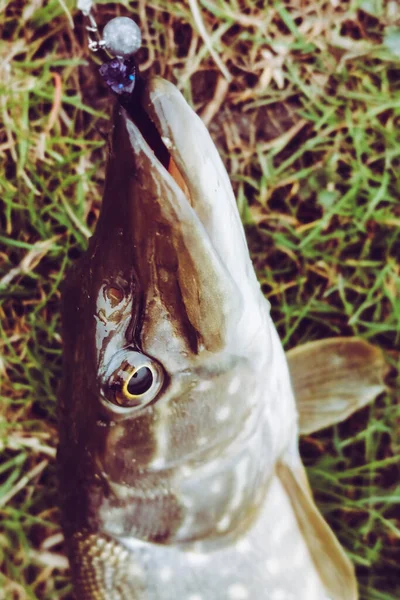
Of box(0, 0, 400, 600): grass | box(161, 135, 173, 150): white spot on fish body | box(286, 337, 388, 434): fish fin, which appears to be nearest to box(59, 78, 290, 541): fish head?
box(161, 135, 173, 150): white spot on fish body

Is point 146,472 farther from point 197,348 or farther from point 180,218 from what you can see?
point 180,218

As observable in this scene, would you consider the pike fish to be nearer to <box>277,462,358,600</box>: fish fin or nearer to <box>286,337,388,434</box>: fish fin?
<box>277,462,358,600</box>: fish fin

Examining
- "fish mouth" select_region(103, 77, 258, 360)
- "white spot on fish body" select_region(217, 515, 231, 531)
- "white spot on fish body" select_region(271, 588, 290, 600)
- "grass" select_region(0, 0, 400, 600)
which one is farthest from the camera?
"grass" select_region(0, 0, 400, 600)

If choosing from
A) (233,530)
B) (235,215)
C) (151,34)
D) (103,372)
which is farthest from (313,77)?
(233,530)

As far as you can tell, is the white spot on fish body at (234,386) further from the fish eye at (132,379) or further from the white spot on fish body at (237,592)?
the white spot on fish body at (237,592)

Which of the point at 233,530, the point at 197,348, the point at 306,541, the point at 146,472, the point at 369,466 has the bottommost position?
the point at 369,466

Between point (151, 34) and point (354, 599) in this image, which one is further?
point (151, 34)

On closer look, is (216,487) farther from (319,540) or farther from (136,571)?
(319,540)

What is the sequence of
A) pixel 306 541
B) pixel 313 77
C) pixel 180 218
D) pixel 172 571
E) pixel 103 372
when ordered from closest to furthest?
pixel 180 218 < pixel 103 372 < pixel 172 571 < pixel 306 541 < pixel 313 77
